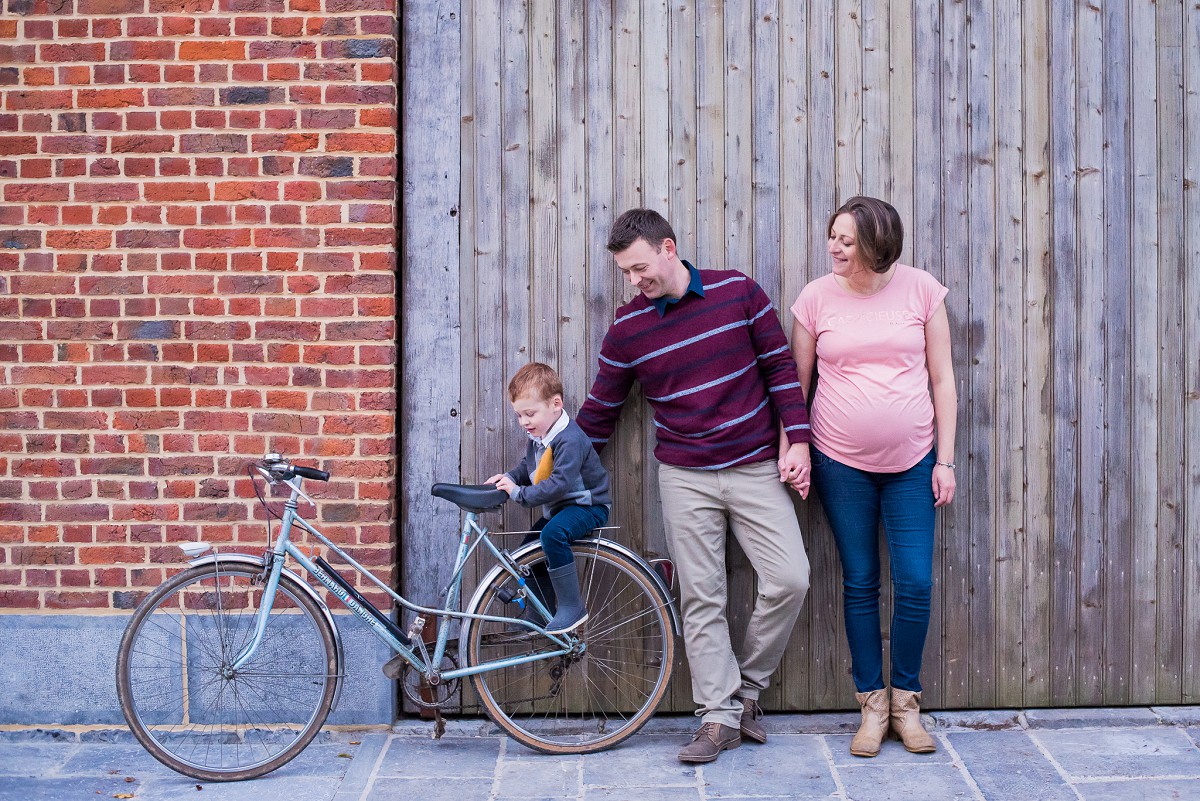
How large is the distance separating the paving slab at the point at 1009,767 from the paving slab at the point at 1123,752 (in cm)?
7

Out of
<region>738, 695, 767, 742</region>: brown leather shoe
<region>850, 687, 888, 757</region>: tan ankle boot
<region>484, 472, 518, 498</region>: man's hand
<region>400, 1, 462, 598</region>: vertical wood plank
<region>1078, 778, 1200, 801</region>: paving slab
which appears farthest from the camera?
<region>400, 1, 462, 598</region>: vertical wood plank

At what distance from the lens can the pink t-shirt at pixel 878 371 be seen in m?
3.64

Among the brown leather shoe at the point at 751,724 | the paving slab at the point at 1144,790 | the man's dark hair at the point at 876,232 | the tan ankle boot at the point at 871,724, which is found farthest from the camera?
the brown leather shoe at the point at 751,724

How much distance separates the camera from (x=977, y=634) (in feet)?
13.5

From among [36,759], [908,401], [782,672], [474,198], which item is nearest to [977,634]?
[782,672]

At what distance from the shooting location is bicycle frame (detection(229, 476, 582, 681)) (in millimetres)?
3637

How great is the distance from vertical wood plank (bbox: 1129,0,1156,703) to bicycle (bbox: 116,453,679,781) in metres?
1.82

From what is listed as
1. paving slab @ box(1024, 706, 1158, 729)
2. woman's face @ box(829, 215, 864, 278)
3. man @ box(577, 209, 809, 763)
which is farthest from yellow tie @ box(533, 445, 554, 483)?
paving slab @ box(1024, 706, 1158, 729)

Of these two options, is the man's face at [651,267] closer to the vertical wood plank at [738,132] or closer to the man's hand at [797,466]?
the vertical wood plank at [738,132]

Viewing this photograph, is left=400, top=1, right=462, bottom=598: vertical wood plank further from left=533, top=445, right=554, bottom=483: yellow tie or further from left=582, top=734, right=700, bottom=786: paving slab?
left=582, top=734, right=700, bottom=786: paving slab

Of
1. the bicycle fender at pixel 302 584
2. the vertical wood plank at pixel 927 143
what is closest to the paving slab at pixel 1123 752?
the vertical wood plank at pixel 927 143

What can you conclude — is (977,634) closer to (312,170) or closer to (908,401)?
(908,401)

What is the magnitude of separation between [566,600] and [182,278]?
72.3 inches

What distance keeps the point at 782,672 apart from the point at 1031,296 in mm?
1724
